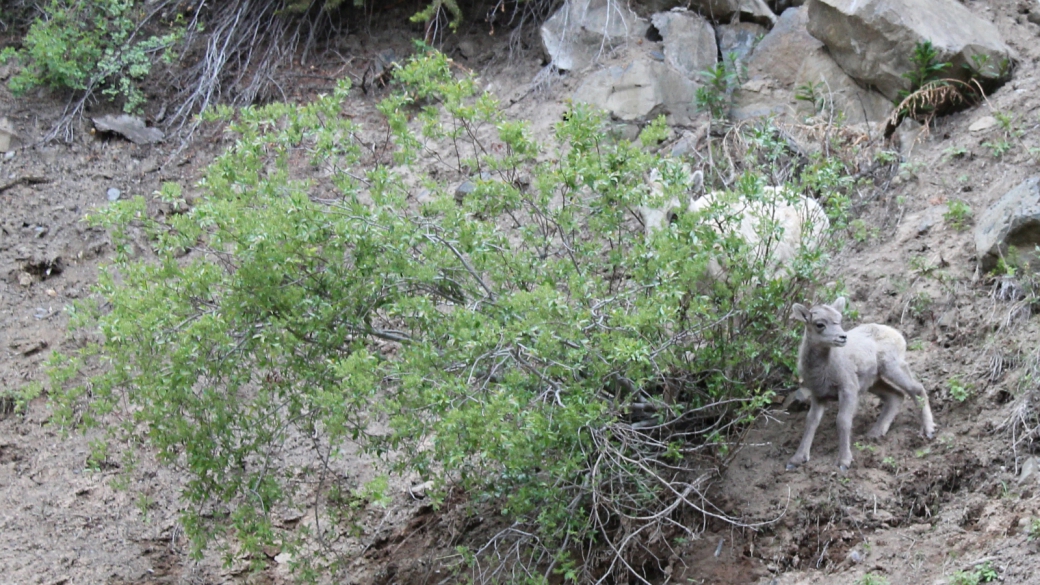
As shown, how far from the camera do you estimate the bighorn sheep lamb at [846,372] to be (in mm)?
6574

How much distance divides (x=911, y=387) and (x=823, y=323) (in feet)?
2.36

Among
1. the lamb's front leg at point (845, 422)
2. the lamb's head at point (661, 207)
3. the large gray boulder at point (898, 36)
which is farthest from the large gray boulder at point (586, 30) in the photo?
the lamb's front leg at point (845, 422)

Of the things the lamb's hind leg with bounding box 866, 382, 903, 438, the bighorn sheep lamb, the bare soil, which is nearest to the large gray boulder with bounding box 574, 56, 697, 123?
the bare soil

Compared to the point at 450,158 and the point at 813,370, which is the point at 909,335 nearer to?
the point at 813,370

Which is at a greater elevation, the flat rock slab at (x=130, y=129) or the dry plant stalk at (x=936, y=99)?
the dry plant stalk at (x=936, y=99)

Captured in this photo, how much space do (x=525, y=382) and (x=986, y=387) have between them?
294cm

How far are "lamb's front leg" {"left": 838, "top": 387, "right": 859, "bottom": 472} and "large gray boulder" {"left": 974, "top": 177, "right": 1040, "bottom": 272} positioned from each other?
5.40ft

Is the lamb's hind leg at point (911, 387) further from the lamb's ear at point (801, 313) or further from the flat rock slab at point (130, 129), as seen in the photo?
the flat rock slab at point (130, 129)

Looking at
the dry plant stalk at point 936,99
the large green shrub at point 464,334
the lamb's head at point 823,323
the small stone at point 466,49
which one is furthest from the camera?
Result: the small stone at point 466,49

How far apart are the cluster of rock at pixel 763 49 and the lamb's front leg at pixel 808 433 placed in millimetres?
4248

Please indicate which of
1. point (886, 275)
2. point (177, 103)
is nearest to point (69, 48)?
Answer: point (177, 103)

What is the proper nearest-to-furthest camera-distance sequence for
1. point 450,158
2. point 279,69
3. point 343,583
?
1. point 343,583
2. point 450,158
3. point 279,69

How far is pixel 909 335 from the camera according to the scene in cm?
755

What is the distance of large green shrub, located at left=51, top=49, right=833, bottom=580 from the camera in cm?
574
